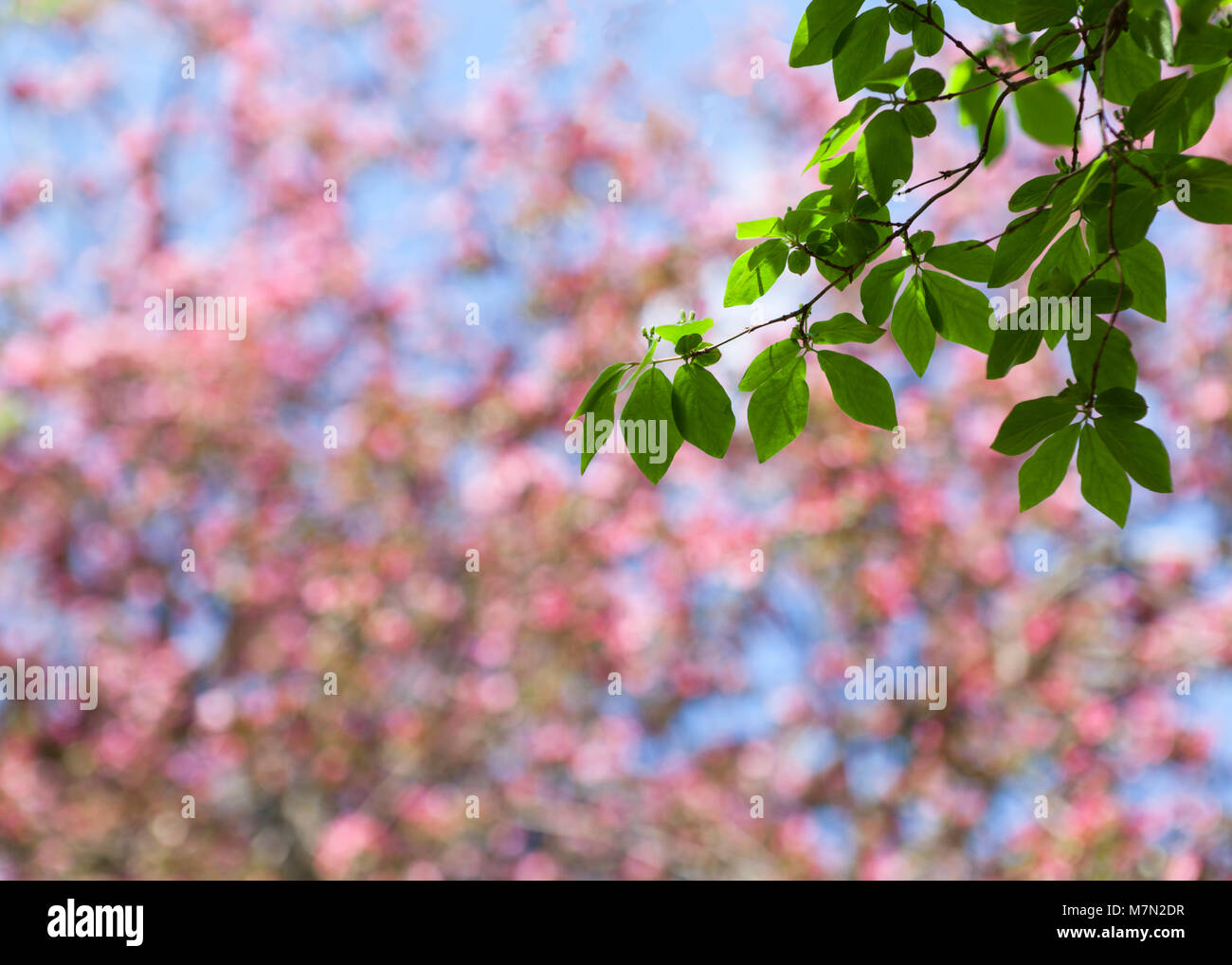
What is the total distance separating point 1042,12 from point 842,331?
27 cm

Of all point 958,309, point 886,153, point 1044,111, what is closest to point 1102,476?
point 958,309

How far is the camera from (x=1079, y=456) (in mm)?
727

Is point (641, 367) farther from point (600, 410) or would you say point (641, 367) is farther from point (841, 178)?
point (841, 178)

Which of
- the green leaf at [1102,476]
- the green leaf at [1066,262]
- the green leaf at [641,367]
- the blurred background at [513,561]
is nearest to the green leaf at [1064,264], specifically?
the green leaf at [1066,262]

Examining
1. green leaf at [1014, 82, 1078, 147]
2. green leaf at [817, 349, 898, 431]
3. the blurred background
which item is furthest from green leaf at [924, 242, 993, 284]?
the blurred background

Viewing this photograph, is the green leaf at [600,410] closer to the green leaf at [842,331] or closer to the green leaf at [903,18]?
the green leaf at [842,331]

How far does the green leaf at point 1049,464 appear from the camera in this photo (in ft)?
2.37

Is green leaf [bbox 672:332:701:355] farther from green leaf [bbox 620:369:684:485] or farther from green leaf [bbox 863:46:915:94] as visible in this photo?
green leaf [bbox 863:46:915:94]

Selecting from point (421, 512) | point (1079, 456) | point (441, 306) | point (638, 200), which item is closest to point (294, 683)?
point (421, 512)

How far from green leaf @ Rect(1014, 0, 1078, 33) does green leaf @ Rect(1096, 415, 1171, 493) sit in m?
0.30

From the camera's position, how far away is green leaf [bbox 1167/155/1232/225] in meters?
0.64

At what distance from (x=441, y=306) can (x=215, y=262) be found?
3.22ft
